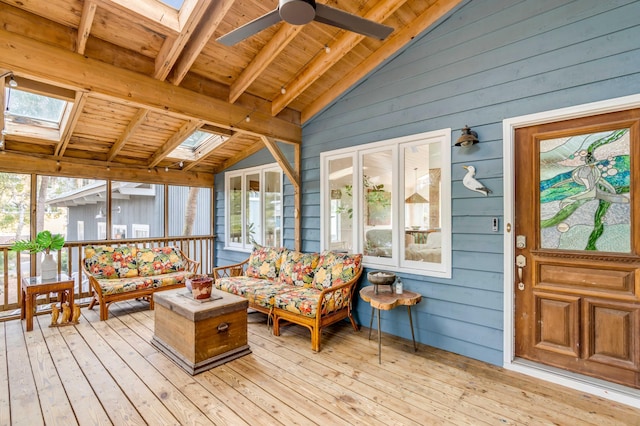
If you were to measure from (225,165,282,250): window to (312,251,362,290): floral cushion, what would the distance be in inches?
58.2

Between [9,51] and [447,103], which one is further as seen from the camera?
[447,103]

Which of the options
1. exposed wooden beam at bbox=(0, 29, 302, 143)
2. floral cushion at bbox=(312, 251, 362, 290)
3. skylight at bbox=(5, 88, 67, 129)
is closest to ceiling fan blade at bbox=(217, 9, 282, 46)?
exposed wooden beam at bbox=(0, 29, 302, 143)

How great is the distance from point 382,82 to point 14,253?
5.82m

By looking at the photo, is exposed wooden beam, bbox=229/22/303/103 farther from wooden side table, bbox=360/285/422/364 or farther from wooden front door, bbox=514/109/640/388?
wooden side table, bbox=360/285/422/364

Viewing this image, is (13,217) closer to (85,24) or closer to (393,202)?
(85,24)

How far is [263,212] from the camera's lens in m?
5.71

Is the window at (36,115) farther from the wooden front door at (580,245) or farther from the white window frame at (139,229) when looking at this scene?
the wooden front door at (580,245)

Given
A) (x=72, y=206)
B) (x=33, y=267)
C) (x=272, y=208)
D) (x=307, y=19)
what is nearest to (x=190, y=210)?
(x=72, y=206)

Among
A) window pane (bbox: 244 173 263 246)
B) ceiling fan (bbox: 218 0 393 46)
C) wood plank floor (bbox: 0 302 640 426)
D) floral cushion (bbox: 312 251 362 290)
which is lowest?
wood plank floor (bbox: 0 302 640 426)

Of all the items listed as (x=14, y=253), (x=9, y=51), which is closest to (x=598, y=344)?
(x=9, y=51)

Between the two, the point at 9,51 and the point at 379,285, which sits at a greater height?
the point at 9,51

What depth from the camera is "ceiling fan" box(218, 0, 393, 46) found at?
184 centimetres

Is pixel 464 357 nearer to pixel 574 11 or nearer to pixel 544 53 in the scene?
pixel 544 53

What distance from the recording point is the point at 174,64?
131 inches
